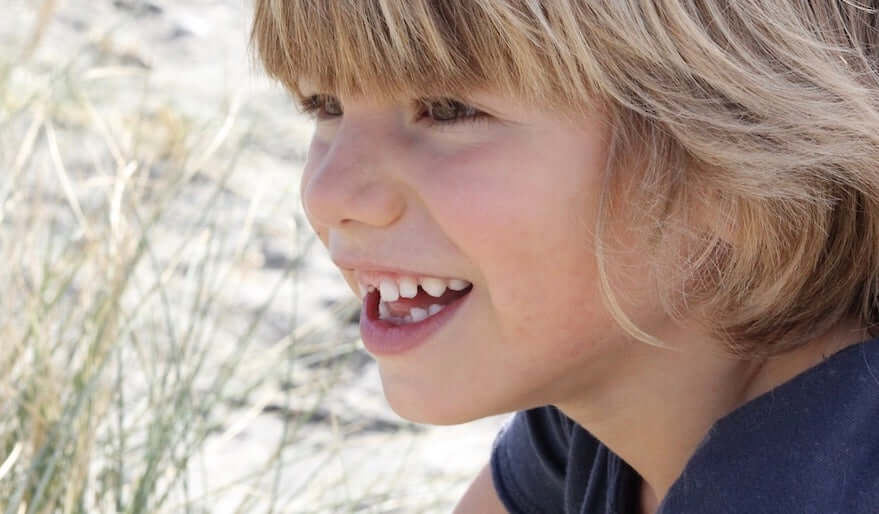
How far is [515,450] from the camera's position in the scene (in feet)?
6.13

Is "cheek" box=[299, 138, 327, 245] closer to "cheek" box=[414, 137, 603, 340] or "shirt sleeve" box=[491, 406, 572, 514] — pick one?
"cheek" box=[414, 137, 603, 340]

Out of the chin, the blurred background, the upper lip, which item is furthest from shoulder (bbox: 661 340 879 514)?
the blurred background

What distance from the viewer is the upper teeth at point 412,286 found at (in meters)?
1.41

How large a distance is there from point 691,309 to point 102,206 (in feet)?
4.45

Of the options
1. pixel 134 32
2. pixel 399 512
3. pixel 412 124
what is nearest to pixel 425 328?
pixel 412 124

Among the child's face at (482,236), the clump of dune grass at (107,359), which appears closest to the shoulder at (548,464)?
the child's face at (482,236)

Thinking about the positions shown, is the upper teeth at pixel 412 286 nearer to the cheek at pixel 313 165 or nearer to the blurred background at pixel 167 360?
the cheek at pixel 313 165

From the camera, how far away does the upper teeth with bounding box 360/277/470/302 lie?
141 cm

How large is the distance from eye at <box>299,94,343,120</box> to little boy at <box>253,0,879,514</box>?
6 cm

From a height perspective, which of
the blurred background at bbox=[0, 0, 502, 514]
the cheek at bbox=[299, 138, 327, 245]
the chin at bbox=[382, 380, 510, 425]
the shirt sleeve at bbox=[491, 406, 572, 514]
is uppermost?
the cheek at bbox=[299, 138, 327, 245]

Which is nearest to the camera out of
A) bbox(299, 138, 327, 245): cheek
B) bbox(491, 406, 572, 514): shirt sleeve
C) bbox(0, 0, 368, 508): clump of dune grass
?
bbox(299, 138, 327, 245): cheek

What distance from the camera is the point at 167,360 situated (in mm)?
2131

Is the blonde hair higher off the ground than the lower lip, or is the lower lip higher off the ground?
the blonde hair

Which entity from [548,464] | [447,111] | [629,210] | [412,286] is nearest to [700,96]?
[629,210]
